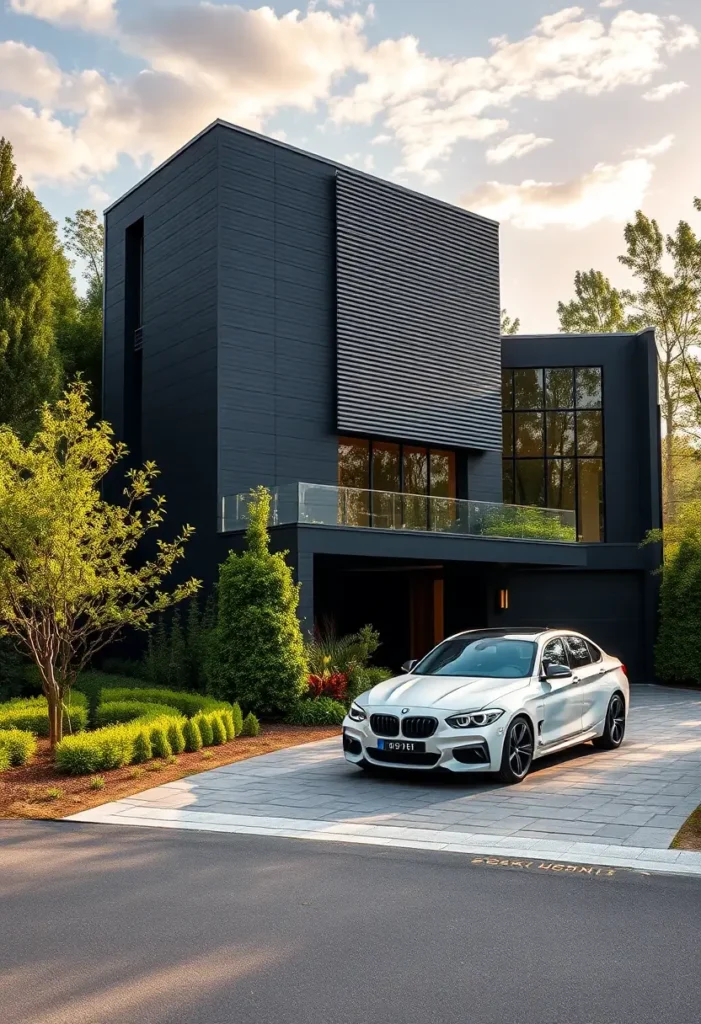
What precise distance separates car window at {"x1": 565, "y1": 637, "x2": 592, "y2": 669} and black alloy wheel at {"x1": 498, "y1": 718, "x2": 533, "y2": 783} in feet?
5.37

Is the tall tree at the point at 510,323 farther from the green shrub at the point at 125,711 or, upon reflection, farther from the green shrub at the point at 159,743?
the green shrub at the point at 159,743

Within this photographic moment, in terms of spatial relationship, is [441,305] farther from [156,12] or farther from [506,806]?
[506,806]

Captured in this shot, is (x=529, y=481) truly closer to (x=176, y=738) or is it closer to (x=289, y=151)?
(x=289, y=151)

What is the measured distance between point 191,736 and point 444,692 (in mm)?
3862

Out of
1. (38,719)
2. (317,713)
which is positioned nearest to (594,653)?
(317,713)

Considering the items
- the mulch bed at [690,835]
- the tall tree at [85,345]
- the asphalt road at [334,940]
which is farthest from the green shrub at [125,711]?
the tall tree at [85,345]

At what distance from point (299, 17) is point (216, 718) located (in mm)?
9321

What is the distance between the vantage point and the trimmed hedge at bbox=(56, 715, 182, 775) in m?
10.7

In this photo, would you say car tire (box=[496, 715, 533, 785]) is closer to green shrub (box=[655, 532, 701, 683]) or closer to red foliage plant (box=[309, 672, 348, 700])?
red foliage plant (box=[309, 672, 348, 700])

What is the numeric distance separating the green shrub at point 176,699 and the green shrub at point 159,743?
159cm

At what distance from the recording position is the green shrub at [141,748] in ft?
37.1

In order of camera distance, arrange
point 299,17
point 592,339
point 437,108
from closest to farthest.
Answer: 1. point 299,17
2. point 437,108
3. point 592,339

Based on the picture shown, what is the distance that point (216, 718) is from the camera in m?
13.0

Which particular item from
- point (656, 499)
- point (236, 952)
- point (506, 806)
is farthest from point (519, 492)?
point (236, 952)
